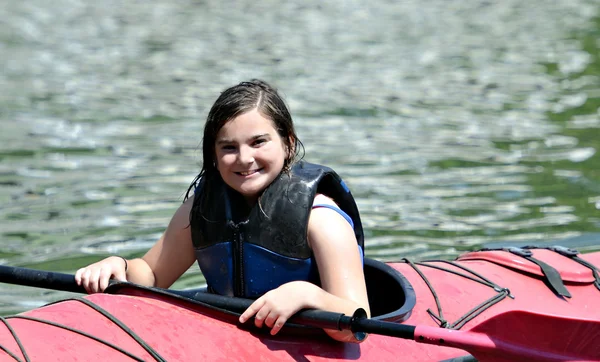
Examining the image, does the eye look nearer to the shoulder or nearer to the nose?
the nose

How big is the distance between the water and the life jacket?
1777 mm

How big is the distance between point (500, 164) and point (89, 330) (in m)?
4.91

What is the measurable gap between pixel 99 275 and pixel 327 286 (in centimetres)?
77

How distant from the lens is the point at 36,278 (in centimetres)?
321

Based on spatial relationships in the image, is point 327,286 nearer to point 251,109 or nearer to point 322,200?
point 322,200

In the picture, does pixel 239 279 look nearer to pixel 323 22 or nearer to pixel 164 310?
pixel 164 310

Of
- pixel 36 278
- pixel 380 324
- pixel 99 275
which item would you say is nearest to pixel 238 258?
pixel 99 275

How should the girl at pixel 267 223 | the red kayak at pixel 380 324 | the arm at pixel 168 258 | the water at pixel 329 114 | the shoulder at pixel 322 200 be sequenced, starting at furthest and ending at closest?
the water at pixel 329 114 → the arm at pixel 168 258 → the shoulder at pixel 322 200 → the girl at pixel 267 223 → the red kayak at pixel 380 324

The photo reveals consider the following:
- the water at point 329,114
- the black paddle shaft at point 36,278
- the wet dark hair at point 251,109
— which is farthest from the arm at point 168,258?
the water at point 329,114

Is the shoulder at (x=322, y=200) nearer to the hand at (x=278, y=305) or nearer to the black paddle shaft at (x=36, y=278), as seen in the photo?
the hand at (x=278, y=305)

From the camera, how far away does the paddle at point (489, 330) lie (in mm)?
2887

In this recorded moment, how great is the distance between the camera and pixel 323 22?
14.5 metres

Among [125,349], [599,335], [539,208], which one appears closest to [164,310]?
[125,349]

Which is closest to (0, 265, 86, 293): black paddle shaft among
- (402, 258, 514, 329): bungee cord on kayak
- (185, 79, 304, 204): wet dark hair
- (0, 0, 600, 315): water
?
(185, 79, 304, 204): wet dark hair
